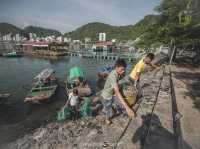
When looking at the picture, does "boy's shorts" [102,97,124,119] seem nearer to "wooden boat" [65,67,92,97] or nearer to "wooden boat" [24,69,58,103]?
"wooden boat" [65,67,92,97]

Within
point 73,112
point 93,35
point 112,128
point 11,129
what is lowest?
point 11,129

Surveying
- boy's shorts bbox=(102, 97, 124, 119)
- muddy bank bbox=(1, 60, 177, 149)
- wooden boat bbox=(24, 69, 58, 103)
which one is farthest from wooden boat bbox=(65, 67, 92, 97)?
boy's shorts bbox=(102, 97, 124, 119)

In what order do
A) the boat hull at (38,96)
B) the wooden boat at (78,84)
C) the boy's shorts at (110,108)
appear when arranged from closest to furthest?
the boy's shorts at (110,108), the boat hull at (38,96), the wooden boat at (78,84)

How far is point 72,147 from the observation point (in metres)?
4.32

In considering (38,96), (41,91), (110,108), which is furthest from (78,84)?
(110,108)

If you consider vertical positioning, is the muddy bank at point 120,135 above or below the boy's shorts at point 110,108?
below

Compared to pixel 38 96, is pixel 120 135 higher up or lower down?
higher up

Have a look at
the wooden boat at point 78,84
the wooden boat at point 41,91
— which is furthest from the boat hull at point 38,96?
the wooden boat at point 78,84

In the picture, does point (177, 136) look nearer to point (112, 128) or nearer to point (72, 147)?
point (112, 128)

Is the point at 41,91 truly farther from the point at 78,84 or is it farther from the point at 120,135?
the point at 120,135

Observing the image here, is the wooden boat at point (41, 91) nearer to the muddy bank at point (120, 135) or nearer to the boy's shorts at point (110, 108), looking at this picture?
the muddy bank at point (120, 135)

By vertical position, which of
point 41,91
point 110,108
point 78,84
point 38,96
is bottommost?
point 38,96

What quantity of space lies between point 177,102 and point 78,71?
42.2 ft

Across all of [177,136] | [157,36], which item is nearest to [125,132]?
[177,136]
